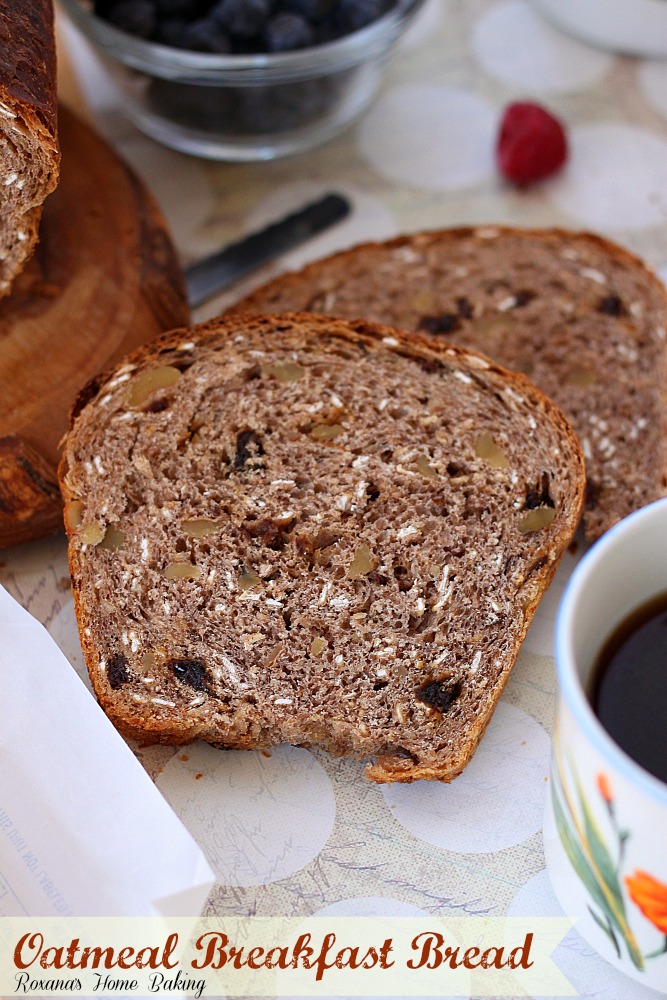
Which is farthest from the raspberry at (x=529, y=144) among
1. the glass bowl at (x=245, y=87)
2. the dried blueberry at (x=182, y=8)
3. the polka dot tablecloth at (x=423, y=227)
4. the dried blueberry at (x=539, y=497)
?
the dried blueberry at (x=539, y=497)

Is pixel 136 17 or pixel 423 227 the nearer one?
pixel 136 17

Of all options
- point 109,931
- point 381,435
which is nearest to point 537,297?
point 381,435

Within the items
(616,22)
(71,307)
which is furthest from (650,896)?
(616,22)

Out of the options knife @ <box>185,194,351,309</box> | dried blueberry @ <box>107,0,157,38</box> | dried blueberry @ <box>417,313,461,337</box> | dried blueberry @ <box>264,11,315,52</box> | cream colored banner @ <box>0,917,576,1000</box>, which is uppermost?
dried blueberry @ <box>107,0,157,38</box>

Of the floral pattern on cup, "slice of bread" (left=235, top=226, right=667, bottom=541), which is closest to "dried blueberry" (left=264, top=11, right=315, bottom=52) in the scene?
"slice of bread" (left=235, top=226, right=667, bottom=541)

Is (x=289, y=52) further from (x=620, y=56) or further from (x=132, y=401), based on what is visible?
(x=620, y=56)

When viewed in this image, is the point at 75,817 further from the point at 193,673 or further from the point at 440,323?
the point at 440,323

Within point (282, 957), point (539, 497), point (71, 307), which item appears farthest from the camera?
point (71, 307)

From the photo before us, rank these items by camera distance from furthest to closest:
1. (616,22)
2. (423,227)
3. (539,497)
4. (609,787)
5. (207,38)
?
(616,22)
(423,227)
(207,38)
(539,497)
(609,787)

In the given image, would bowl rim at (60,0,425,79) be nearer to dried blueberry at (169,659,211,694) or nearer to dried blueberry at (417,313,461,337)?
dried blueberry at (417,313,461,337)
